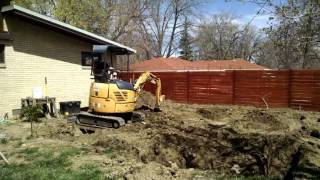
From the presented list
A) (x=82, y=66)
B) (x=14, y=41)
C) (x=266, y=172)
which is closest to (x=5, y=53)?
(x=14, y=41)

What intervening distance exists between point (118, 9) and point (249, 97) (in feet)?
76.6

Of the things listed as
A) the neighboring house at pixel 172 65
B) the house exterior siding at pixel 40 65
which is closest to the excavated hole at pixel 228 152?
the house exterior siding at pixel 40 65

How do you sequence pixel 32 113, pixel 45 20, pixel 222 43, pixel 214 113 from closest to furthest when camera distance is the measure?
1. pixel 32 113
2. pixel 45 20
3. pixel 214 113
4. pixel 222 43

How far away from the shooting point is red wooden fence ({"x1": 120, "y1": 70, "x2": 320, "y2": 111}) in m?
20.6

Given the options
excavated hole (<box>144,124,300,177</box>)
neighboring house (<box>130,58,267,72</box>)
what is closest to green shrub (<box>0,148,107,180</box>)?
excavated hole (<box>144,124,300,177</box>)

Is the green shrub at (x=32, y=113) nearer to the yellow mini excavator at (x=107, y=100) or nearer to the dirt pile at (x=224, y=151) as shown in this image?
the yellow mini excavator at (x=107, y=100)

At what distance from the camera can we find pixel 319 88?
20.1 metres

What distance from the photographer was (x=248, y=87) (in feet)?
73.3

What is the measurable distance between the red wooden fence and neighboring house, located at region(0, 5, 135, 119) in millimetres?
5243

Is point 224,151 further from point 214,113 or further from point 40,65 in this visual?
point 40,65

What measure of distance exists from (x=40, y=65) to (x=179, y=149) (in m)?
9.87

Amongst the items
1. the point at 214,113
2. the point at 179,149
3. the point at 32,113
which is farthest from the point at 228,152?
the point at 214,113

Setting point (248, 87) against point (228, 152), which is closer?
point (228, 152)

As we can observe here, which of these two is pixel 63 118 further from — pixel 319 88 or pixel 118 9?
pixel 118 9
